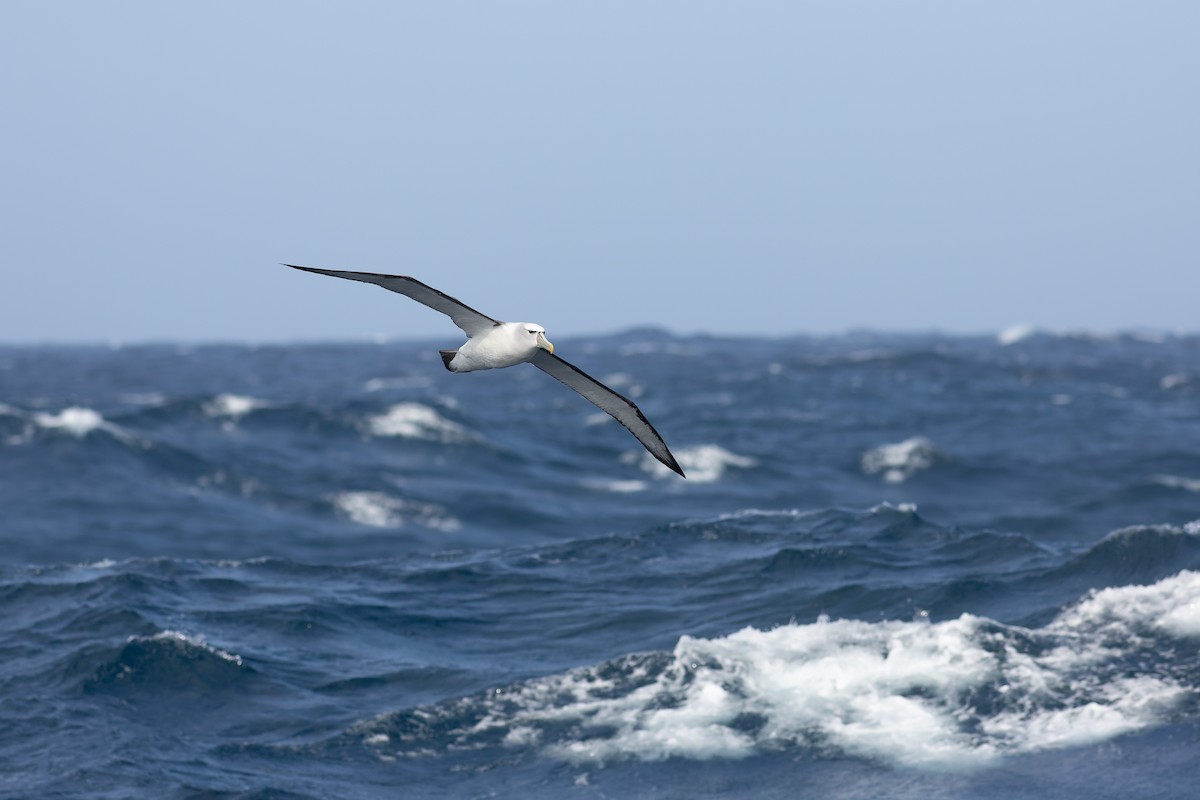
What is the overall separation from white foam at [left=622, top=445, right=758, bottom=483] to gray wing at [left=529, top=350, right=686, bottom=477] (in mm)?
29549

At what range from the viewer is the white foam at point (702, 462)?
45.1 metres

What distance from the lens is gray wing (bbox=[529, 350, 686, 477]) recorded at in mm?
14266

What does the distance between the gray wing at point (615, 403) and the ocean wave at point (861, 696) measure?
12.9ft

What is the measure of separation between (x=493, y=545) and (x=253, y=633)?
14.1m

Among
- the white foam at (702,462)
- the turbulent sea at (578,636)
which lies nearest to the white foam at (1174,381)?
the turbulent sea at (578,636)

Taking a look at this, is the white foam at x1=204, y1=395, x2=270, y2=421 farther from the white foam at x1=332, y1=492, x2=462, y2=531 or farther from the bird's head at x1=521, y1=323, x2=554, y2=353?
Answer: the bird's head at x1=521, y1=323, x2=554, y2=353

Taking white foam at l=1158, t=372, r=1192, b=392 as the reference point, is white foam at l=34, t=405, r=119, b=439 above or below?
below

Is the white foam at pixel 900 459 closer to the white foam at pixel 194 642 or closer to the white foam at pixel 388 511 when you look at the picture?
the white foam at pixel 388 511

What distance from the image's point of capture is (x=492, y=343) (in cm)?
1326

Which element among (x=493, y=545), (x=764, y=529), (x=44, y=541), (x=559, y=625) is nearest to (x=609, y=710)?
(x=559, y=625)

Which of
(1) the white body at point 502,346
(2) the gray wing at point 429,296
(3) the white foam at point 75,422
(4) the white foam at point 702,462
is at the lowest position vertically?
(4) the white foam at point 702,462

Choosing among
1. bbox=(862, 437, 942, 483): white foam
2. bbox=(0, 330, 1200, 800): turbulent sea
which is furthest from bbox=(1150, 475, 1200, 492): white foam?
bbox=(862, 437, 942, 483): white foam

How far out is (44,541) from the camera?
33.6 m

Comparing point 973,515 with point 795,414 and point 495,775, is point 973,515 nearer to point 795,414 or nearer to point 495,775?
point 795,414
